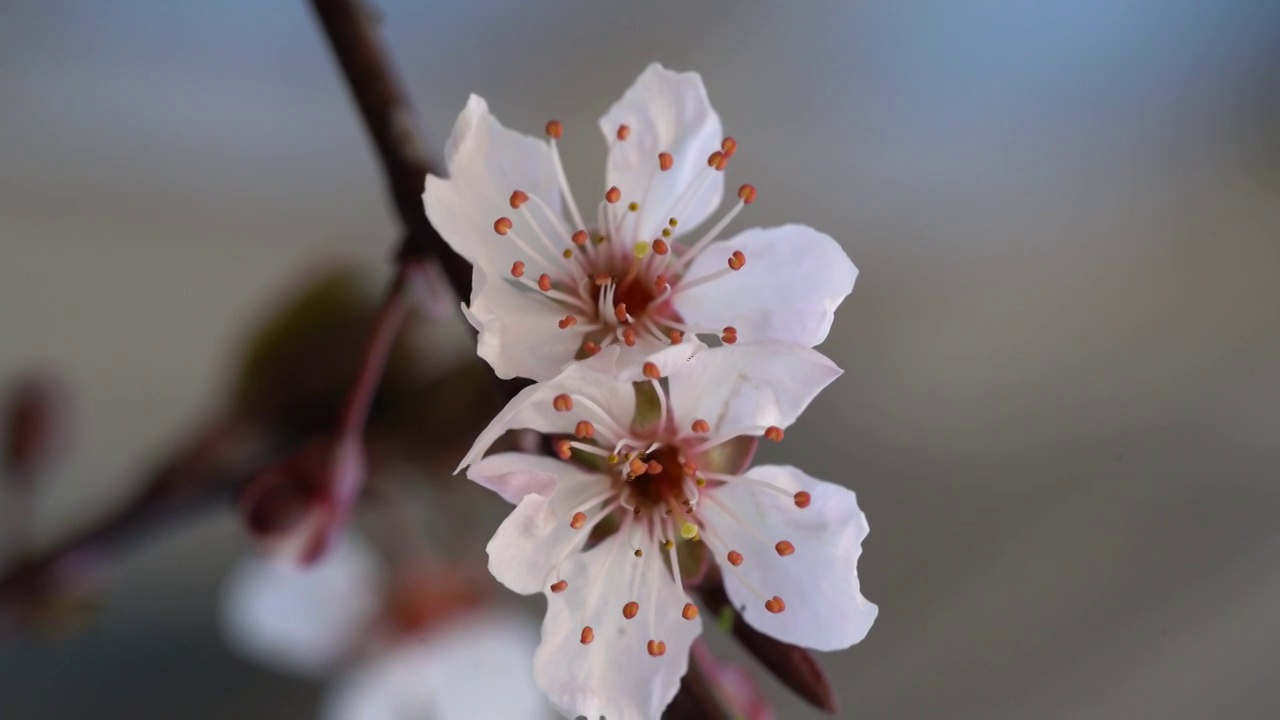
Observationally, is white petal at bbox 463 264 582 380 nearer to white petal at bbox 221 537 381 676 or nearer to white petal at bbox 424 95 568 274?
white petal at bbox 424 95 568 274

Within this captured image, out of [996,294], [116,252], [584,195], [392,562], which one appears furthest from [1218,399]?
[116,252]

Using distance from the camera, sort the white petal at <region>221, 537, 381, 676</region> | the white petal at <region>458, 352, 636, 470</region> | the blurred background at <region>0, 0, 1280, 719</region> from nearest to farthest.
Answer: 1. the white petal at <region>458, 352, 636, 470</region>
2. the white petal at <region>221, 537, 381, 676</region>
3. the blurred background at <region>0, 0, 1280, 719</region>

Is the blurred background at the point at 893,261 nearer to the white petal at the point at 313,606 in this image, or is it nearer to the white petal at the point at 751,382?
the white petal at the point at 313,606

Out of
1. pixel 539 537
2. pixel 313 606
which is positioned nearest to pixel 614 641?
pixel 539 537

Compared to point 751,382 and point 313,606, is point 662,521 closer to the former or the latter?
point 751,382

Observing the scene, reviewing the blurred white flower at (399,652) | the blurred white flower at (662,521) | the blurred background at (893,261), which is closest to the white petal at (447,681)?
the blurred white flower at (399,652)

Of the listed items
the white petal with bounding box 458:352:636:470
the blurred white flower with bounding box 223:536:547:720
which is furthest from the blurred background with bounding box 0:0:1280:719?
the white petal with bounding box 458:352:636:470

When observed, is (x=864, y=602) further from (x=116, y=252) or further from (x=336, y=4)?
(x=116, y=252)
